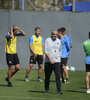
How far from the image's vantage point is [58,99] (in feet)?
40.1

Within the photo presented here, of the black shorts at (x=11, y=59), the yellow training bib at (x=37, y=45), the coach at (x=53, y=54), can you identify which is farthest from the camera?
the yellow training bib at (x=37, y=45)

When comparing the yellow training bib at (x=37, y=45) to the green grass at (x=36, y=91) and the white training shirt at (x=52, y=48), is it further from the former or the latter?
the white training shirt at (x=52, y=48)

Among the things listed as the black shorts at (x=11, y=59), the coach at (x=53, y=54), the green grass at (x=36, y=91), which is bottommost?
the green grass at (x=36, y=91)

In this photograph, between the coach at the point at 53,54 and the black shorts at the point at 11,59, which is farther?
the black shorts at the point at 11,59

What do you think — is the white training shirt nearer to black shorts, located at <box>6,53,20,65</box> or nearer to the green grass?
the green grass

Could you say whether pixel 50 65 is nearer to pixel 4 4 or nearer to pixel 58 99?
pixel 58 99

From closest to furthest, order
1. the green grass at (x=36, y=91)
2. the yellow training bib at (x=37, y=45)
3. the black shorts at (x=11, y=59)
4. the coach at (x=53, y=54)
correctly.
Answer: the green grass at (x=36, y=91) → the coach at (x=53, y=54) → the black shorts at (x=11, y=59) → the yellow training bib at (x=37, y=45)

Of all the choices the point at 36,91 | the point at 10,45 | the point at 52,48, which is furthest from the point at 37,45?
the point at 52,48

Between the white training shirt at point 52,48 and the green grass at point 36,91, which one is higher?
the white training shirt at point 52,48

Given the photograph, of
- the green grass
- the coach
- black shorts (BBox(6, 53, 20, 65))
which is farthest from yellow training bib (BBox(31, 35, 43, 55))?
the coach

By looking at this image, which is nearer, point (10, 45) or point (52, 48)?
point (52, 48)

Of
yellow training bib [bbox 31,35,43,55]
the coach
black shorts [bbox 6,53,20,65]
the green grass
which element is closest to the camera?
the green grass

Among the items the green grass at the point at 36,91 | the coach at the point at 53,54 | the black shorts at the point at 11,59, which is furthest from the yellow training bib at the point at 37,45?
the coach at the point at 53,54

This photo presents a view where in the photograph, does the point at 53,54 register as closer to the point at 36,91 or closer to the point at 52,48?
the point at 52,48
